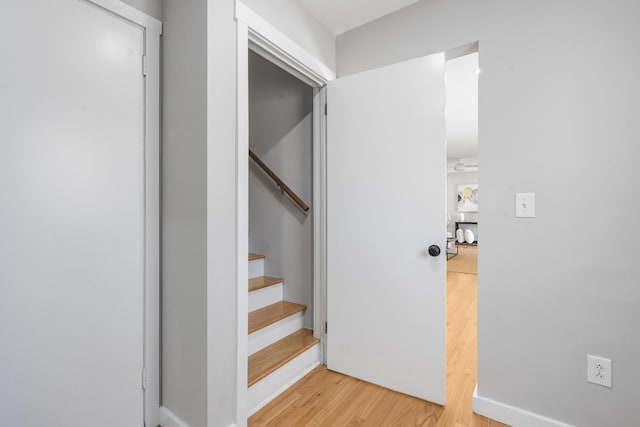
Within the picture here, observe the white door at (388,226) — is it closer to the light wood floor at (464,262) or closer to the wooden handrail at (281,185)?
the wooden handrail at (281,185)

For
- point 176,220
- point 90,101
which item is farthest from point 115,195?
point 90,101

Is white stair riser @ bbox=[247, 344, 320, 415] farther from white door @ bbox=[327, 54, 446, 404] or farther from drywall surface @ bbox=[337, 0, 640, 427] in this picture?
drywall surface @ bbox=[337, 0, 640, 427]

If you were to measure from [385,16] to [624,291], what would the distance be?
1942mm

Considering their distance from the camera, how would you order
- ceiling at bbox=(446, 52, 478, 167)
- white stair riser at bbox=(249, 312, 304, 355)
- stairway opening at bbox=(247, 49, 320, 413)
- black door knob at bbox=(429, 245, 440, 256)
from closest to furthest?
black door knob at bbox=(429, 245, 440, 256), white stair riser at bbox=(249, 312, 304, 355), stairway opening at bbox=(247, 49, 320, 413), ceiling at bbox=(446, 52, 478, 167)

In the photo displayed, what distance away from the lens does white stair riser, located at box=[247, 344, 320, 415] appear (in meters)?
1.64

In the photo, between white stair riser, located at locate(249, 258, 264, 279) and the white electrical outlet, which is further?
white stair riser, located at locate(249, 258, 264, 279)

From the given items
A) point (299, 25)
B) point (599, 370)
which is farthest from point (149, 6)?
point (599, 370)

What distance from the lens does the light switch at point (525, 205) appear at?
1.48 metres

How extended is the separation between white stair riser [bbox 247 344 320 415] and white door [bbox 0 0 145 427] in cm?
55

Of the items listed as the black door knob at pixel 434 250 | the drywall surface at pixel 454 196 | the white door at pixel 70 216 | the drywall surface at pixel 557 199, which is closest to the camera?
the white door at pixel 70 216

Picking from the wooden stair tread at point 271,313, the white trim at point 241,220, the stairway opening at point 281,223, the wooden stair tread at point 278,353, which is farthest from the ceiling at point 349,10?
the wooden stair tread at point 278,353

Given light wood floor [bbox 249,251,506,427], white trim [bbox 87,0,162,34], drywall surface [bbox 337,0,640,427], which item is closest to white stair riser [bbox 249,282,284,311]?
light wood floor [bbox 249,251,506,427]

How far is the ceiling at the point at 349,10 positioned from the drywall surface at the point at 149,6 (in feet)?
2.60

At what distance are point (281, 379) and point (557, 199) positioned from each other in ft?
5.85
